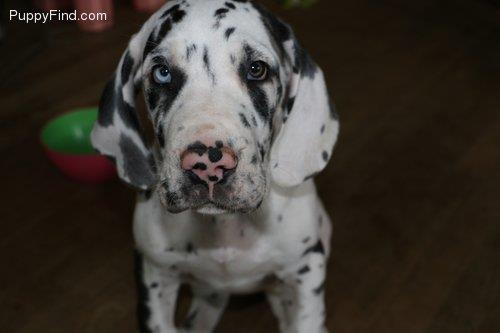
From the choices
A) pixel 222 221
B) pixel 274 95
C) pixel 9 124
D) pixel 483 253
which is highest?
pixel 274 95

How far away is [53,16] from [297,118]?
3.18 meters

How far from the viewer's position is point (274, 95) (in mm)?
1604

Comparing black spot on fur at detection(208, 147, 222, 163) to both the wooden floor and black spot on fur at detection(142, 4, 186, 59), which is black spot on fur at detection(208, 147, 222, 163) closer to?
black spot on fur at detection(142, 4, 186, 59)

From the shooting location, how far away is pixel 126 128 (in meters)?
1.74

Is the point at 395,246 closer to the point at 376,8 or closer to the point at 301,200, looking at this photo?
the point at 301,200

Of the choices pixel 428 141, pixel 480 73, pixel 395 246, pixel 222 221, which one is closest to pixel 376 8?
pixel 480 73

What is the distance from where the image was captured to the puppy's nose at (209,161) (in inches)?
52.4

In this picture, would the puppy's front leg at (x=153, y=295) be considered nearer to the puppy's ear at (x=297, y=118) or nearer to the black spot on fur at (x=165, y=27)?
the puppy's ear at (x=297, y=118)

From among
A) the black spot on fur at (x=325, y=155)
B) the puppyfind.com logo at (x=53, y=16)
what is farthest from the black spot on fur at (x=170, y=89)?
the puppyfind.com logo at (x=53, y=16)

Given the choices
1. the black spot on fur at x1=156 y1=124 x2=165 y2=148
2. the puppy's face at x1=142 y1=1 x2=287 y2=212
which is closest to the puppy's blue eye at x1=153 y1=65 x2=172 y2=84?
the puppy's face at x1=142 y1=1 x2=287 y2=212

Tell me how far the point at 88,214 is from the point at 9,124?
0.91 meters

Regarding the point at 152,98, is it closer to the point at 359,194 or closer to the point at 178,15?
the point at 178,15

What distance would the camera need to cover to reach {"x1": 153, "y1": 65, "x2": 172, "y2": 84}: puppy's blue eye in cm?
153

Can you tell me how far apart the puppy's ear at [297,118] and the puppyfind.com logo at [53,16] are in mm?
2838
